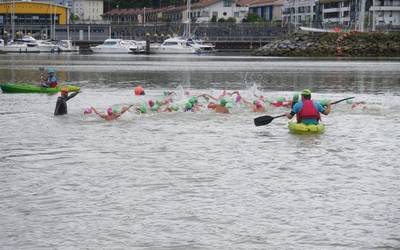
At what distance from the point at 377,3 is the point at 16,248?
12750cm

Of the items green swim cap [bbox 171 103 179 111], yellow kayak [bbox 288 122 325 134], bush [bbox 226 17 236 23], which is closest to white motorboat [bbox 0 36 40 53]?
bush [bbox 226 17 236 23]

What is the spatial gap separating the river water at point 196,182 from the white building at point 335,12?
113 meters

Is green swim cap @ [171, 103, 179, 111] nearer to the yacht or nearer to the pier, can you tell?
the yacht

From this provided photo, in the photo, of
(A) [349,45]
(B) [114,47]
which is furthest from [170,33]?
(A) [349,45]

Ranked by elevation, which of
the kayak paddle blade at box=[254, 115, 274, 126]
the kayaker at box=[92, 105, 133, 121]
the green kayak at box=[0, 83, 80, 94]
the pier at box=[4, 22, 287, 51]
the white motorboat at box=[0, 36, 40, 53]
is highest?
the pier at box=[4, 22, 287, 51]

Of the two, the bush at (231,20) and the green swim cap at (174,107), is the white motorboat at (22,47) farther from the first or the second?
the green swim cap at (174,107)

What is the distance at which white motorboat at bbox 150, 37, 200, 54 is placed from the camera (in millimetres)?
117000

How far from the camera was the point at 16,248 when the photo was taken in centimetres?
1231

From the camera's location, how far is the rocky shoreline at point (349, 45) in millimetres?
101812

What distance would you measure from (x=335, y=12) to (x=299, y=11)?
1422 cm

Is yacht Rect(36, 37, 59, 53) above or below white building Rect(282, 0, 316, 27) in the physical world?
below

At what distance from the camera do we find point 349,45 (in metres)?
102

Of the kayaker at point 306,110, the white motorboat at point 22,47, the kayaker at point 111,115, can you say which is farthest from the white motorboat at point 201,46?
the kayaker at point 306,110

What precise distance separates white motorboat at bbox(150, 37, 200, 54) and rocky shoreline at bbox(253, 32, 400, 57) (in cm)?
1754
